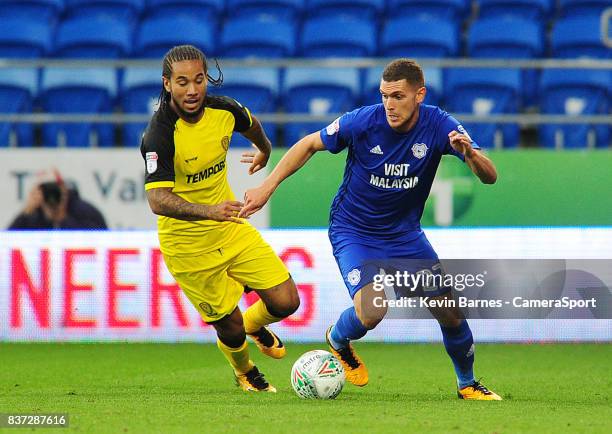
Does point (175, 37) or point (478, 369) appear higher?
point (175, 37)

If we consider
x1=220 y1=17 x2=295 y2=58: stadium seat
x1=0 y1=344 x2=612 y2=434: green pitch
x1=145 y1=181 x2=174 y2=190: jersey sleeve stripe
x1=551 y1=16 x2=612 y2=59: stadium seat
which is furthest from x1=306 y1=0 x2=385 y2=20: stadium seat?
x1=145 y1=181 x2=174 y2=190: jersey sleeve stripe

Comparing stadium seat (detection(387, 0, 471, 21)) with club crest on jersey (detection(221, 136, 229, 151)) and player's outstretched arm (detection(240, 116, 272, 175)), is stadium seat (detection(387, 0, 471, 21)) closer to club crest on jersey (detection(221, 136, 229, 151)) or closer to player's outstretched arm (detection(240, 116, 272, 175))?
player's outstretched arm (detection(240, 116, 272, 175))

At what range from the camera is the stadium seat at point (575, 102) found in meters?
13.6

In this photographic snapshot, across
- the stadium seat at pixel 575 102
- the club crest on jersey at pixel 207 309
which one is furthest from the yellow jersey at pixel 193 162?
the stadium seat at pixel 575 102

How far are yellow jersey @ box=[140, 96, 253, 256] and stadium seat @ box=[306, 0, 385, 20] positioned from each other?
307 inches

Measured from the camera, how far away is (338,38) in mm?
14945

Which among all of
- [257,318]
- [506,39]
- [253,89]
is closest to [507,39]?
[506,39]

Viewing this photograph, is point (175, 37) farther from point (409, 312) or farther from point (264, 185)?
point (264, 185)

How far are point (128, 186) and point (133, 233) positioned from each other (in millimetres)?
1331

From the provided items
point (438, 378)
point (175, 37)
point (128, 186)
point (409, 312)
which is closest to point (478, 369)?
point (438, 378)

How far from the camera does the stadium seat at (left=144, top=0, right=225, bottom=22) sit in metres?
15.6

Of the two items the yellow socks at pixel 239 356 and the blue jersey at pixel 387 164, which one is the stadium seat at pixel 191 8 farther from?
the blue jersey at pixel 387 164

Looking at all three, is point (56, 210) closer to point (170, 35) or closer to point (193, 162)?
point (170, 35)

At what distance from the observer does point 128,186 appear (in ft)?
42.4
